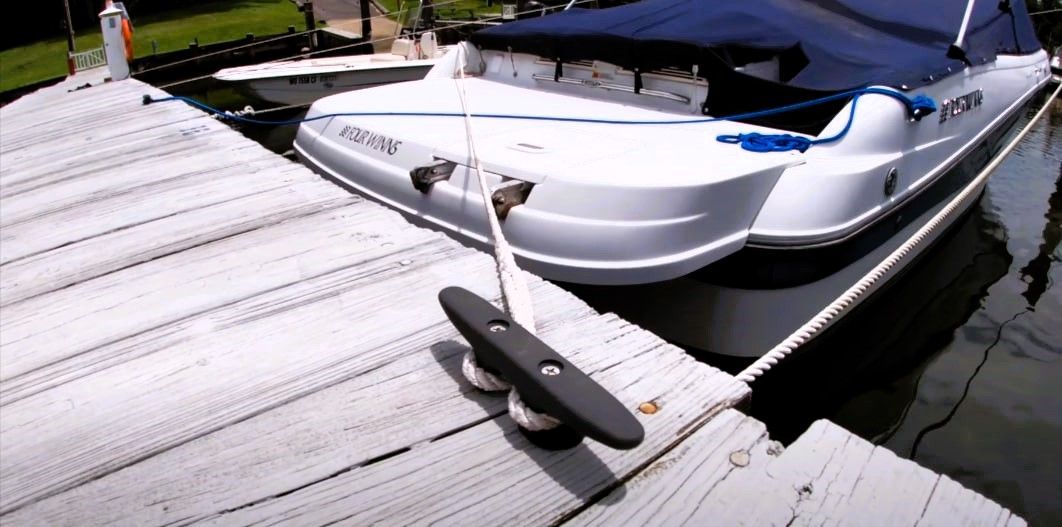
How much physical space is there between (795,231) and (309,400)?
2.26 meters

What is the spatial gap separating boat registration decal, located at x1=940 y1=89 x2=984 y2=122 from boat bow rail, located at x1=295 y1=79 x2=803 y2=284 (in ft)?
4.10

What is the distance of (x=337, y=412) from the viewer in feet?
5.35

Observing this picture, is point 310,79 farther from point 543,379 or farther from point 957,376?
point 543,379

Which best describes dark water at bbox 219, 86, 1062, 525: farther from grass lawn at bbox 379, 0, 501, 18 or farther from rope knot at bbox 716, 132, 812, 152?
grass lawn at bbox 379, 0, 501, 18

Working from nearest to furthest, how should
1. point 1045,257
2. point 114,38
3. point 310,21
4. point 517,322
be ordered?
point 517,322 → point 1045,257 → point 114,38 → point 310,21

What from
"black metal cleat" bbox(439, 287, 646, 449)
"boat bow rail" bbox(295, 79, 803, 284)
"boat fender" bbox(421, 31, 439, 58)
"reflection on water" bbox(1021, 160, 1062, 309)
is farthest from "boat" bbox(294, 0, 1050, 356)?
"boat fender" bbox(421, 31, 439, 58)

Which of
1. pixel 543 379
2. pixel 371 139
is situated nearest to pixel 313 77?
pixel 371 139

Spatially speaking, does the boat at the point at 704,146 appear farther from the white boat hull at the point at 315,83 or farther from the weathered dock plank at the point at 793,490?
the white boat hull at the point at 315,83

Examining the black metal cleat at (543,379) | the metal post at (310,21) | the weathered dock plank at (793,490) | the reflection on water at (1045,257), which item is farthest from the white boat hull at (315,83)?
the weathered dock plank at (793,490)

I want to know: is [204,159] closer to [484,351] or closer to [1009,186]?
[484,351]

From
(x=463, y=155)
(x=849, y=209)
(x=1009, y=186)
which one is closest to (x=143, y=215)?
(x=463, y=155)

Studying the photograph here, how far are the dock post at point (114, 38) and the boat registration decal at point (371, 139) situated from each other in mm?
5233

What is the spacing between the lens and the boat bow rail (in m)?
2.87

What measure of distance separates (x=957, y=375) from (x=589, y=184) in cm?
305
